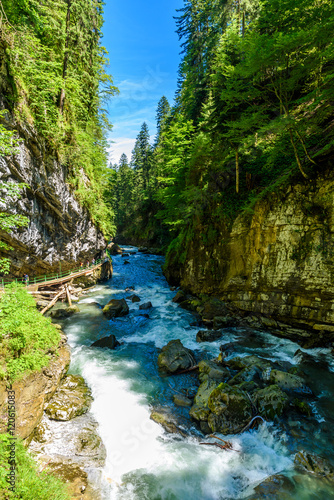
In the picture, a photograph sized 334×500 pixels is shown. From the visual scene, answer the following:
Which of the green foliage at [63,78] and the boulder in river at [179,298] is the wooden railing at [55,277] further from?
the boulder in river at [179,298]

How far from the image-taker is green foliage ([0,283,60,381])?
18.7 feet

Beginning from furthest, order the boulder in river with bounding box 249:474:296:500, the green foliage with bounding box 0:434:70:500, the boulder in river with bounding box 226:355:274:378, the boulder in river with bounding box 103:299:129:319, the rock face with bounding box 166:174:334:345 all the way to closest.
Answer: the boulder in river with bounding box 103:299:129:319 < the rock face with bounding box 166:174:334:345 < the boulder in river with bounding box 226:355:274:378 < the boulder in river with bounding box 249:474:296:500 < the green foliage with bounding box 0:434:70:500

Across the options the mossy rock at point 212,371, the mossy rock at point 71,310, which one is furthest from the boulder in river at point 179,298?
the mossy rock at point 212,371

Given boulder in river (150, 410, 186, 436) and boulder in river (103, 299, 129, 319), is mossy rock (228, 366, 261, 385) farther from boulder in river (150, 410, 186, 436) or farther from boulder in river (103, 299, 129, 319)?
boulder in river (103, 299, 129, 319)

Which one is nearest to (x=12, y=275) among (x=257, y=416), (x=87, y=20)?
(x=257, y=416)

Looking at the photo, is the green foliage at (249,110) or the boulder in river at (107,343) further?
the boulder in river at (107,343)

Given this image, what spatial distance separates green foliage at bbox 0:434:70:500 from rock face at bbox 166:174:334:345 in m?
11.3

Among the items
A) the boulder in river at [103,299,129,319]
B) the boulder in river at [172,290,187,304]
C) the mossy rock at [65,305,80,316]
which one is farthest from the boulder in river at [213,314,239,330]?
the mossy rock at [65,305,80,316]

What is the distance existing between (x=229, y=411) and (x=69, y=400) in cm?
534

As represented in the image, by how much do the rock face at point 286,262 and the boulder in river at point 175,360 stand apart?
497 cm

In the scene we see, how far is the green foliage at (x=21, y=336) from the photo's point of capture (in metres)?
5.71

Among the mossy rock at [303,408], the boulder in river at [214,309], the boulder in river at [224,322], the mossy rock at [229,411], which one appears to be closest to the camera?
the mossy rock at [229,411]

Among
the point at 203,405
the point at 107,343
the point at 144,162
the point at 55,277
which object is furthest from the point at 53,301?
the point at 144,162

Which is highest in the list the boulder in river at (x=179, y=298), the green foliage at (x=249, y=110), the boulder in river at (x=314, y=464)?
the green foliage at (x=249, y=110)
